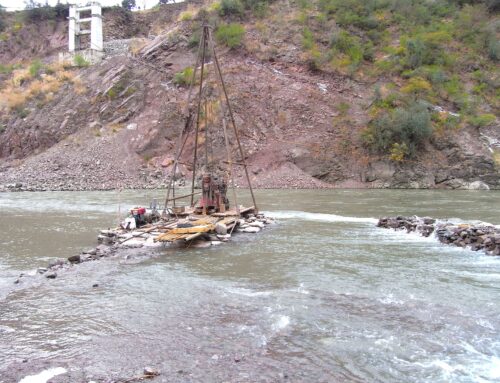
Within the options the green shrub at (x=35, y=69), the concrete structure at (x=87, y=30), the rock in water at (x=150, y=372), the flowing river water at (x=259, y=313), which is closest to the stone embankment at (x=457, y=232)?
the flowing river water at (x=259, y=313)

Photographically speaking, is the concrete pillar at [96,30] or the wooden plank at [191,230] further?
the concrete pillar at [96,30]

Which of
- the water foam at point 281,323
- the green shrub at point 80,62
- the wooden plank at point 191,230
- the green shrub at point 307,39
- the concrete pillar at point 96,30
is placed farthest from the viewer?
the concrete pillar at point 96,30

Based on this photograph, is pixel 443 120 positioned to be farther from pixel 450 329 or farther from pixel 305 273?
pixel 450 329

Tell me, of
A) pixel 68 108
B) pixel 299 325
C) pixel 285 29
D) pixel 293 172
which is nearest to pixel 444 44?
pixel 285 29

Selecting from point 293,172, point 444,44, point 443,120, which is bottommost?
point 293,172

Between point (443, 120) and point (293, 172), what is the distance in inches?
555

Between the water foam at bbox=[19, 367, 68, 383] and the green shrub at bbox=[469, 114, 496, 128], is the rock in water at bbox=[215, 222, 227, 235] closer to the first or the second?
the water foam at bbox=[19, 367, 68, 383]

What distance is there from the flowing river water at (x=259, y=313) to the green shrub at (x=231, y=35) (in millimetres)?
36961

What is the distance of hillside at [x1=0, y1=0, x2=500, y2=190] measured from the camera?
39.2m

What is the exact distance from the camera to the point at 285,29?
50875 millimetres

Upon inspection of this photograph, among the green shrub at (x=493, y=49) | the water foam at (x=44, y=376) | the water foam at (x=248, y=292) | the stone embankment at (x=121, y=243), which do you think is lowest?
the water foam at (x=44, y=376)

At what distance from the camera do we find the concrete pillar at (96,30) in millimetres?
54000

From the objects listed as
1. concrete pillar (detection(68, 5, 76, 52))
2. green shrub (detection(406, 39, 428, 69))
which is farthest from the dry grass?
green shrub (detection(406, 39, 428, 69))

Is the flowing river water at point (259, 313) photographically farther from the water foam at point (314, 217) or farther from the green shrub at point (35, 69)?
the green shrub at point (35, 69)
